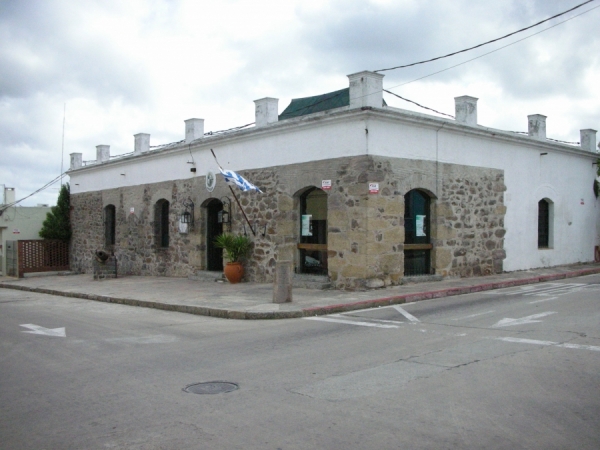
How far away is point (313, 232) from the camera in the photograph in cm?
1652

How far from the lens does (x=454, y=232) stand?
1698cm

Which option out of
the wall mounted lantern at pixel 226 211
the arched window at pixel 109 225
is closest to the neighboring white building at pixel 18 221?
the arched window at pixel 109 225

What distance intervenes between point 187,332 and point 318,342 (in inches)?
105

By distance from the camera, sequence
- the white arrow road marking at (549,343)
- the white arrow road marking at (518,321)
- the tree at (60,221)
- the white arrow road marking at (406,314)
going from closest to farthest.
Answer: the white arrow road marking at (549,343), the white arrow road marking at (518,321), the white arrow road marking at (406,314), the tree at (60,221)

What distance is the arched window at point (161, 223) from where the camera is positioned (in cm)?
2255

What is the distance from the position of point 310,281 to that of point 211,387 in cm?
947

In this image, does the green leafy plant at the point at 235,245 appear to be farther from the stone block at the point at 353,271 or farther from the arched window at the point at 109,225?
the arched window at the point at 109,225

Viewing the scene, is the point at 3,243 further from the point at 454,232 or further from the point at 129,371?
the point at 129,371

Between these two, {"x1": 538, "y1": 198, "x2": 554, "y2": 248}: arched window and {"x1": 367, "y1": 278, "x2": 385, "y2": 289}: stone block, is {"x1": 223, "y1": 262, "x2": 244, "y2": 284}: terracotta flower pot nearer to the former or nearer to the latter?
{"x1": 367, "y1": 278, "x2": 385, "y2": 289}: stone block

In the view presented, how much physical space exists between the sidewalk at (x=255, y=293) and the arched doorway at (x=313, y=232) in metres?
1.17

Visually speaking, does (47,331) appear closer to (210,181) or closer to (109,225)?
(210,181)

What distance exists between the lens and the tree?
28156 millimetres

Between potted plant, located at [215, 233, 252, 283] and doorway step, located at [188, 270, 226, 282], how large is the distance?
3.31 feet

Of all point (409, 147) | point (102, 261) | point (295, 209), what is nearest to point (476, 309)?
point (409, 147)
